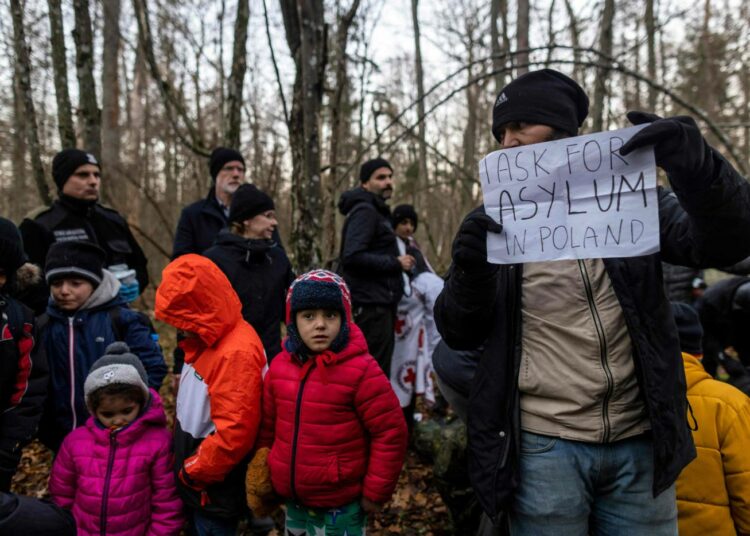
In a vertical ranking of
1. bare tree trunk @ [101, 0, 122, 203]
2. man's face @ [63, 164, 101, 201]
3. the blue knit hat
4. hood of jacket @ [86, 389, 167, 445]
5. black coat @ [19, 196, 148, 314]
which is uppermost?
bare tree trunk @ [101, 0, 122, 203]

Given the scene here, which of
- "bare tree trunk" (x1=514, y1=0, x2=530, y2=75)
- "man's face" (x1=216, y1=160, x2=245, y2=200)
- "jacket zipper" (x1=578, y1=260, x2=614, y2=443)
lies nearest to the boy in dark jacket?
"man's face" (x1=216, y1=160, x2=245, y2=200)

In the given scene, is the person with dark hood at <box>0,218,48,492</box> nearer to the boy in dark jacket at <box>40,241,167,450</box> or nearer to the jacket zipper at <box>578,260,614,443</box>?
the boy in dark jacket at <box>40,241,167,450</box>

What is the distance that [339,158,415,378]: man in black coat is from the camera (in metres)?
3.85

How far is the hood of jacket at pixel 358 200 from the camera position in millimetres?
4012

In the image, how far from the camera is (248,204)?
10.3ft

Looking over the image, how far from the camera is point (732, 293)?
397cm

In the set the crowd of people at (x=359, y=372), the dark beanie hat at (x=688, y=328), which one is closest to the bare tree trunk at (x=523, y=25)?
the crowd of people at (x=359, y=372)

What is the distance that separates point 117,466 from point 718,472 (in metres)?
2.56

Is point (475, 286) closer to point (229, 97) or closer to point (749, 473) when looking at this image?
point (749, 473)

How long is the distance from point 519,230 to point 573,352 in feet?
1.36

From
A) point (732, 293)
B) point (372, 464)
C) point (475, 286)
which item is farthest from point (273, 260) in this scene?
point (732, 293)

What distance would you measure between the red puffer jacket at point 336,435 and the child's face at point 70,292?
1.35m

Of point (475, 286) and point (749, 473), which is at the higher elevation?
point (475, 286)

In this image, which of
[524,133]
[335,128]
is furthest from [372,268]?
[524,133]
